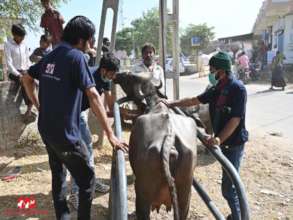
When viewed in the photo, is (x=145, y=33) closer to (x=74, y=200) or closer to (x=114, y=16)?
(x=114, y=16)

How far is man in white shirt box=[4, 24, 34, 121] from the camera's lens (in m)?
5.55

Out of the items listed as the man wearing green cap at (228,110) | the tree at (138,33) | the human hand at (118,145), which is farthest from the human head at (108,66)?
the tree at (138,33)

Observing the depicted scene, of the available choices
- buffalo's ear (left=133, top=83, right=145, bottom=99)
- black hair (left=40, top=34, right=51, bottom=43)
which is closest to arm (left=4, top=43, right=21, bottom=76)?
black hair (left=40, top=34, right=51, bottom=43)

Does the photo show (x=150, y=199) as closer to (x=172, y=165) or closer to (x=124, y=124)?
(x=172, y=165)

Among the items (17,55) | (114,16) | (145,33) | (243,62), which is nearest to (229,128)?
(114,16)

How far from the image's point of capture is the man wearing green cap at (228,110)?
299 cm

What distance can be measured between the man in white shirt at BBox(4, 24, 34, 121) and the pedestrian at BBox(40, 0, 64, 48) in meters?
0.48

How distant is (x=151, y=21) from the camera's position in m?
44.6

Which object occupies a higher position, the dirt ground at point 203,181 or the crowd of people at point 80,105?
the crowd of people at point 80,105

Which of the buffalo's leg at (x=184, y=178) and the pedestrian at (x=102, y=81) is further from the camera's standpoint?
the pedestrian at (x=102, y=81)

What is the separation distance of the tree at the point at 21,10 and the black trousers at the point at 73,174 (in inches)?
322

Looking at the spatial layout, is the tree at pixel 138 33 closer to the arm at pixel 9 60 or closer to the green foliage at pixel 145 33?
the green foliage at pixel 145 33

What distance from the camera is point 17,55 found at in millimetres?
5641

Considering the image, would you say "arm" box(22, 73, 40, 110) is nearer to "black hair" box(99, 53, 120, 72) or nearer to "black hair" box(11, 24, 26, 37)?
"black hair" box(99, 53, 120, 72)
